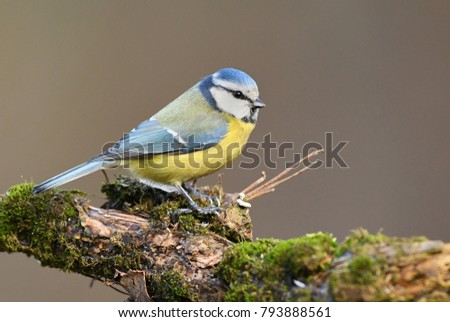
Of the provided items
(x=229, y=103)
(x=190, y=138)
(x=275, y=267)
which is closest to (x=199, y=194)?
(x=190, y=138)

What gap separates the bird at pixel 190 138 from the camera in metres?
2.42

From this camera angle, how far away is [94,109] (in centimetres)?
406

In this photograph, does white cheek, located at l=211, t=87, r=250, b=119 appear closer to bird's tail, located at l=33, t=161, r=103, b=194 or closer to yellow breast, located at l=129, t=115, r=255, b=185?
yellow breast, located at l=129, t=115, r=255, b=185

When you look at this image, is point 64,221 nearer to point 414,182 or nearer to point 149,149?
point 149,149

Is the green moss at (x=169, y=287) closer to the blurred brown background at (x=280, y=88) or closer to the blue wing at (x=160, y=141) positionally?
the blue wing at (x=160, y=141)

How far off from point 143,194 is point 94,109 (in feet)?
6.22

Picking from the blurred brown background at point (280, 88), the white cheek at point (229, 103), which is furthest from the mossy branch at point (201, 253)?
the blurred brown background at point (280, 88)

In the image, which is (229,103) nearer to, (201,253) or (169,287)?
Result: (201,253)

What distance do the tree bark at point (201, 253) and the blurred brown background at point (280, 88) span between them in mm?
1583

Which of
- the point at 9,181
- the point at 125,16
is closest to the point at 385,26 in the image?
the point at 125,16

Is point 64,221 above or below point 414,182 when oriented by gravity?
below

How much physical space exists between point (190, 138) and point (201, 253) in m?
0.73
